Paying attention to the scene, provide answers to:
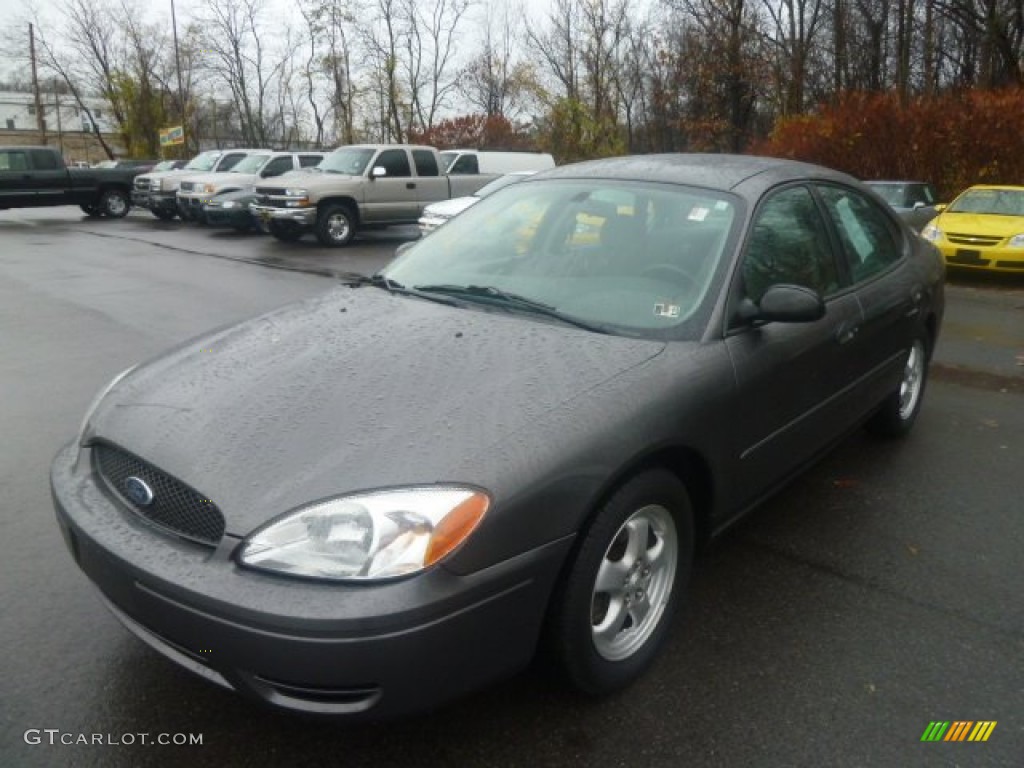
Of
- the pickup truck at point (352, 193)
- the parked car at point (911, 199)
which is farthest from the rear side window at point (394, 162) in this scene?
the parked car at point (911, 199)

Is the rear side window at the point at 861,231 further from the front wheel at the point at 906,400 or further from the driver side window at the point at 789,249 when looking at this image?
the front wheel at the point at 906,400

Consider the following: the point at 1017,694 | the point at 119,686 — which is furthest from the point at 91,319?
the point at 1017,694

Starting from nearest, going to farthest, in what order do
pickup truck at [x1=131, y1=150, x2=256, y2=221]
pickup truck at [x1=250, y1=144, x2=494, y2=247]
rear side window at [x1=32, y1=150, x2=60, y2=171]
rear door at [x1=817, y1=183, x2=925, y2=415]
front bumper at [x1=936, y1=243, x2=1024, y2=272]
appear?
rear door at [x1=817, y1=183, x2=925, y2=415], front bumper at [x1=936, y1=243, x2=1024, y2=272], pickup truck at [x1=250, y1=144, x2=494, y2=247], pickup truck at [x1=131, y1=150, x2=256, y2=221], rear side window at [x1=32, y1=150, x2=60, y2=171]

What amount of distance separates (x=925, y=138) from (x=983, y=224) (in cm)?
778

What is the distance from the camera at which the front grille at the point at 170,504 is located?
6.58 feet

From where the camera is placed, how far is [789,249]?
3.28 m

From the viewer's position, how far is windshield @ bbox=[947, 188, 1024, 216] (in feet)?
39.7

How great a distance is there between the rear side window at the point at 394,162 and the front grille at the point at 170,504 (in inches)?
570

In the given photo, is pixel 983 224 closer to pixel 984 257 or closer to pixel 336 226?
pixel 984 257

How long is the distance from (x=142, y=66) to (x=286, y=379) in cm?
4951

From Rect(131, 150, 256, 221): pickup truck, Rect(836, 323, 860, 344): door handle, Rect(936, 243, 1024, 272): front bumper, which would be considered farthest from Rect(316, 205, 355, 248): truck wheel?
Rect(836, 323, 860, 344): door handle

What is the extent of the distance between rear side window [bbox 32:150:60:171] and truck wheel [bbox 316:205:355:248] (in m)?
10.9

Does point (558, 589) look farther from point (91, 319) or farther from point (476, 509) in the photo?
point (91, 319)
